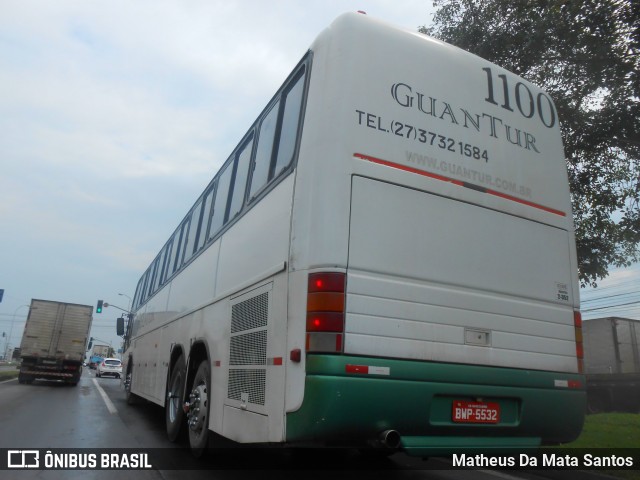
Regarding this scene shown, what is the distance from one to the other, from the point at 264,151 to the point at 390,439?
2.91 m

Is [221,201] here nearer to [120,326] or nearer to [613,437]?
[613,437]

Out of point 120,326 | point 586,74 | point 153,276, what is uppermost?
point 586,74

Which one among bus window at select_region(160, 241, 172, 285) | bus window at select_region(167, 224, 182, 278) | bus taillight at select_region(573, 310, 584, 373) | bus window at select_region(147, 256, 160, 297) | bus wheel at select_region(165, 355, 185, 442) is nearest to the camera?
bus taillight at select_region(573, 310, 584, 373)

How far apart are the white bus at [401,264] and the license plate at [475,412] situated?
12 millimetres

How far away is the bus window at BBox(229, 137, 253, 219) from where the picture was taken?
5.71m

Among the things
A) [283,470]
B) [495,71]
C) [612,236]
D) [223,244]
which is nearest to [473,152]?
[495,71]

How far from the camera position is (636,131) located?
820cm

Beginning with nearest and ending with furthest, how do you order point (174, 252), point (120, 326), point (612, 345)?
point (174, 252), point (120, 326), point (612, 345)

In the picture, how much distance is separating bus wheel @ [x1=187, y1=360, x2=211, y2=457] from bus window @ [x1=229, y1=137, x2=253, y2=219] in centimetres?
173

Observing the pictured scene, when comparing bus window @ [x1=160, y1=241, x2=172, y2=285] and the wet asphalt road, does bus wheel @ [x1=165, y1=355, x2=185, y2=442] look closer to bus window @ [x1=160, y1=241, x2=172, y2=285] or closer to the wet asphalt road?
the wet asphalt road

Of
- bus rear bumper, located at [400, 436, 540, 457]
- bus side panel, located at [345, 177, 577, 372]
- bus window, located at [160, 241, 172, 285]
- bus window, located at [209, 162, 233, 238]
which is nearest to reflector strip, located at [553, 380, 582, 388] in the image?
bus side panel, located at [345, 177, 577, 372]

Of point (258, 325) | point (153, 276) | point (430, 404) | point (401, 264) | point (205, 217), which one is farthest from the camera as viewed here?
point (153, 276)

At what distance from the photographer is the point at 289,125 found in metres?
4.51

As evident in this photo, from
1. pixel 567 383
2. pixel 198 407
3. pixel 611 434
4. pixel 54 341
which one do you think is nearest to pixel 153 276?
pixel 198 407
